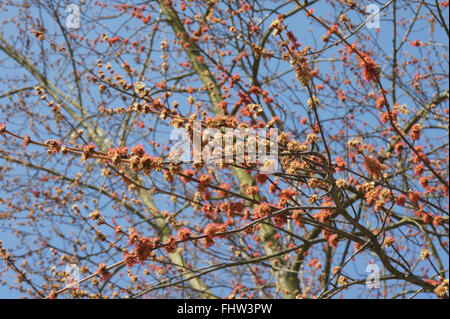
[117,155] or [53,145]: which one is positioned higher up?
[53,145]

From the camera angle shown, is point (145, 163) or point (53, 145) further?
point (53, 145)

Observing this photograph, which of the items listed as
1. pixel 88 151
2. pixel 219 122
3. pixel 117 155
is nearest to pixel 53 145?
pixel 88 151

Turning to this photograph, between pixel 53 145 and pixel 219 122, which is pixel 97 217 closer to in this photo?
pixel 53 145

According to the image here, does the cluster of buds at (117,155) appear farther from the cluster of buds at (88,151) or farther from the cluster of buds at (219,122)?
the cluster of buds at (219,122)

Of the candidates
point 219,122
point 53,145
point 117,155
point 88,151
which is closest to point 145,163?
point 117,155

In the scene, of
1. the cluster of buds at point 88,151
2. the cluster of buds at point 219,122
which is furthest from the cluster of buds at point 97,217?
the cluster of buds at point 219,122

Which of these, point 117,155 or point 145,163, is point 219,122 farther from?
point 117,155

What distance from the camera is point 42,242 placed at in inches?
299
